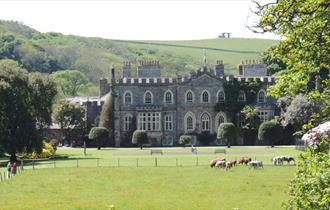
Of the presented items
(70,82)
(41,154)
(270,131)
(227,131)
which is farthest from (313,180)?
(70,82)

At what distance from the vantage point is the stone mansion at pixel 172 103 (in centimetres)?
7762

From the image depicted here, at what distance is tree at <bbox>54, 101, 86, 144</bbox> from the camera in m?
77.8

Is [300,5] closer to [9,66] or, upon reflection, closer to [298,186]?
[298,186]

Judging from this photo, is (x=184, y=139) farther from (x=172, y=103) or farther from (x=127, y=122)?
(x=127, y=122)

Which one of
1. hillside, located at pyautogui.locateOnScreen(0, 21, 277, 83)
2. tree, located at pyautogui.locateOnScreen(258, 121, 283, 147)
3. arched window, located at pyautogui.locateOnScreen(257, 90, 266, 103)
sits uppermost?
hillside, located at pyautogui.locateOnScreen(0, 21, 277, 83)

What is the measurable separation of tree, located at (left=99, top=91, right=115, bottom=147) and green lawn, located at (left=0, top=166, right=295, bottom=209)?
34654 mm

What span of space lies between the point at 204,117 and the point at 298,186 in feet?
212

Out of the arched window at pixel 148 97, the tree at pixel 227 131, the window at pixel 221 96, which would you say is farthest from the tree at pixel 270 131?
the arched window at pixel 148 97

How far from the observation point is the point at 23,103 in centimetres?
5559

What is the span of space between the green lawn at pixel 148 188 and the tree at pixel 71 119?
1381 inches

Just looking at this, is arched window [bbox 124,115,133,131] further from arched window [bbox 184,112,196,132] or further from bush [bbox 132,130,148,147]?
arched window [bbox 184,112,196,132]

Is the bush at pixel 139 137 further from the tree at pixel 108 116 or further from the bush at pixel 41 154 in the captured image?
the bush at pixel 41 154

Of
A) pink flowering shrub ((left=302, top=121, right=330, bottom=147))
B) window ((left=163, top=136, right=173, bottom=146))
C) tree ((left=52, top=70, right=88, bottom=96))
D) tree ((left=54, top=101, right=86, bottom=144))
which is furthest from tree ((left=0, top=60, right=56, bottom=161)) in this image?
tree ((left=52, top=70, right=88, bottom=96))

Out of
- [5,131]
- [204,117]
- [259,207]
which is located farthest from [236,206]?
[204,117]
